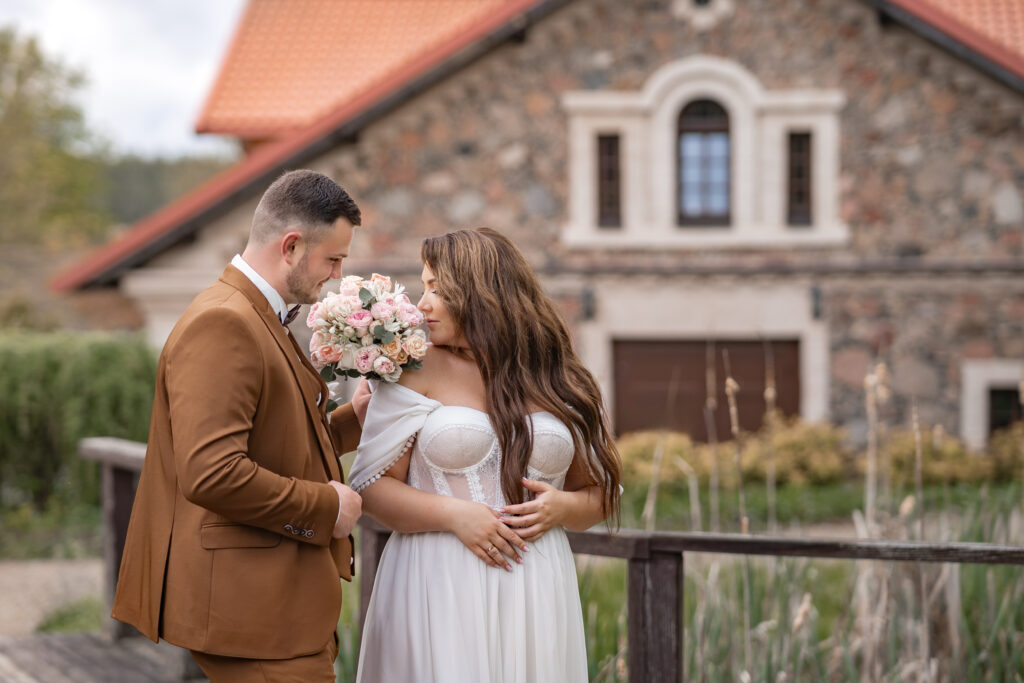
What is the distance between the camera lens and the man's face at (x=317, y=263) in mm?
2504

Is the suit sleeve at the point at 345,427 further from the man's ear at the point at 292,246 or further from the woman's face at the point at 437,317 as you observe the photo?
the man's ear at the point at 292,246

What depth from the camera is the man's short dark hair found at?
2457 mm

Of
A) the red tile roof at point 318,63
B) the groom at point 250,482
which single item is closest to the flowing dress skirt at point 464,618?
the groom at point 250,482

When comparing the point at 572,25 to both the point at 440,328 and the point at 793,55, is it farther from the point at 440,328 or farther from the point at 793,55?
the point at 440,328

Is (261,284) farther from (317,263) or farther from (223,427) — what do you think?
(223,427)

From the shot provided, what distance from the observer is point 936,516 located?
448 cm

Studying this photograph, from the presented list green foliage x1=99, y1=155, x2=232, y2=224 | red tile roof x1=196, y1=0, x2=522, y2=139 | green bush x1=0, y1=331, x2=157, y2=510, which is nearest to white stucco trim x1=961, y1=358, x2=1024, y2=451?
red tile roof x1=196, y1=0, x2=522, y2=139

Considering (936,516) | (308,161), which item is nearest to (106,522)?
(936,516)

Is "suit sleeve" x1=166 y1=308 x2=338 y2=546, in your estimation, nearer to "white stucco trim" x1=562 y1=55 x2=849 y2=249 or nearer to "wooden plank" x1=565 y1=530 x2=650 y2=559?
"wooden plank" x1=565 y1=530 x2=650 y2=559

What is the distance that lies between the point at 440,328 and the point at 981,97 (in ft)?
32.3

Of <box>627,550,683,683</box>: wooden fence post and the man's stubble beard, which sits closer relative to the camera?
the man's stubble beard

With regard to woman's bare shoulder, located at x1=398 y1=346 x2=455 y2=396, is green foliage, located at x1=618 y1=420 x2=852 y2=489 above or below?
below

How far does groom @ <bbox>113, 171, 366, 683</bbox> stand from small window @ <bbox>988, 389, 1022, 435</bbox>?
10332 millimetres

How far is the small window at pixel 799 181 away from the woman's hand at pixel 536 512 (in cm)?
914
